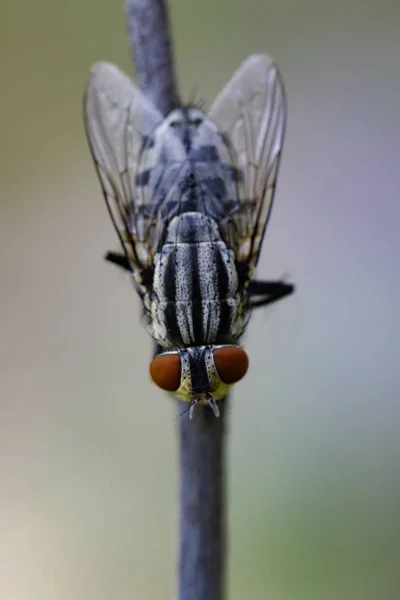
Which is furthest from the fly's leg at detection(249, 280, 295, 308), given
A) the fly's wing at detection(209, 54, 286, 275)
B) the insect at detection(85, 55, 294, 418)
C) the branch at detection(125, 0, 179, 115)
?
the branch at detection(125, 0, 179, 115)

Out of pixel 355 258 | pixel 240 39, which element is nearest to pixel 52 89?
pixel 240 39

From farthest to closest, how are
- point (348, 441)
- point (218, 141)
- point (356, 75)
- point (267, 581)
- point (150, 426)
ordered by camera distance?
point (356, 75) → point (150, 426) → point (348, 441) → point (267, 581) → point (218, 141)

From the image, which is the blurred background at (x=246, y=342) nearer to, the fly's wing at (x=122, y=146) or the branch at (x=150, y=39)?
the fly's wing at (x=122, y=146)

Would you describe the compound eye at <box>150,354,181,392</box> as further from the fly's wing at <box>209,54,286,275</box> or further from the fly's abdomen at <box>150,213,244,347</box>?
the fly's wing at <box>209,54,286,275</box>

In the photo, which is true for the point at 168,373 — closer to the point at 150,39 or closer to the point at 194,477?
the point at 194,477

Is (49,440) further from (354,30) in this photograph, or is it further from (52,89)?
(354,30)

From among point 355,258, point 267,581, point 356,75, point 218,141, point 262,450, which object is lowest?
point 267,581

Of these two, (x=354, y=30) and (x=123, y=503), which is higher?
(x=354, y=30)

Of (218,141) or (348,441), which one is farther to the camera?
(348,441)
